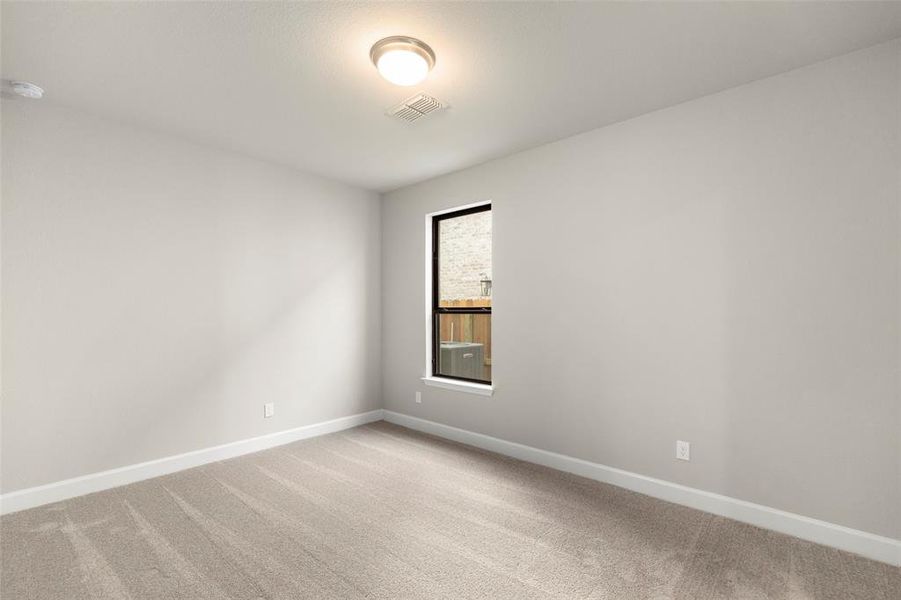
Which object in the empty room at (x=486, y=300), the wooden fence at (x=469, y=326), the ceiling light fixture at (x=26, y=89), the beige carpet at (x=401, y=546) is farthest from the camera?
the wooden fence at (x=469, y=326)

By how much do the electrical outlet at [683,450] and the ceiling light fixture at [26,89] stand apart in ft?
14.9

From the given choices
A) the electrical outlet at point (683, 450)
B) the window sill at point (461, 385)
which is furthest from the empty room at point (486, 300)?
the window sill at point (461, 385)

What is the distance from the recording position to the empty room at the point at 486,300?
7.09 feet

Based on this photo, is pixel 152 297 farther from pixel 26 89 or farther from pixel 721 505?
pixel 721 505

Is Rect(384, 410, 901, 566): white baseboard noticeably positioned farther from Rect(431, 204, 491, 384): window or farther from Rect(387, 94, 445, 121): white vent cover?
Rect(387, 94, 445, 121): white vent cover

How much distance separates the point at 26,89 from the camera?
2619 millimetres

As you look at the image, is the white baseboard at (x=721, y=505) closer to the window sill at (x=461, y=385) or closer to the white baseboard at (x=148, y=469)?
the window sill at (x=461, y=385)

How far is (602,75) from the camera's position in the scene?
2.59 meters

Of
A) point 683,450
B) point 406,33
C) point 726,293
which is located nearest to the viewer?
point 406,33

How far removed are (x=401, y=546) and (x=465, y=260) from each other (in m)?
2.75

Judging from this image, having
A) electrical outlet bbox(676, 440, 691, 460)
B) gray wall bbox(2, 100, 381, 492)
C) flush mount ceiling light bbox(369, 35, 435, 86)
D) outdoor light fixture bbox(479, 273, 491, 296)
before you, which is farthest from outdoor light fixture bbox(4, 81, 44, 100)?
electrical outlet bbox(676, 440, 691, 460)

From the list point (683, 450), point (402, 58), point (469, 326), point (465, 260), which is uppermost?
point (402, 58)

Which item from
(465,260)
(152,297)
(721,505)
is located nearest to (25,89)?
(152,297)

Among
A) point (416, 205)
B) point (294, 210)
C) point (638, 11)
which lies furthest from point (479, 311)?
point (638, 11)
